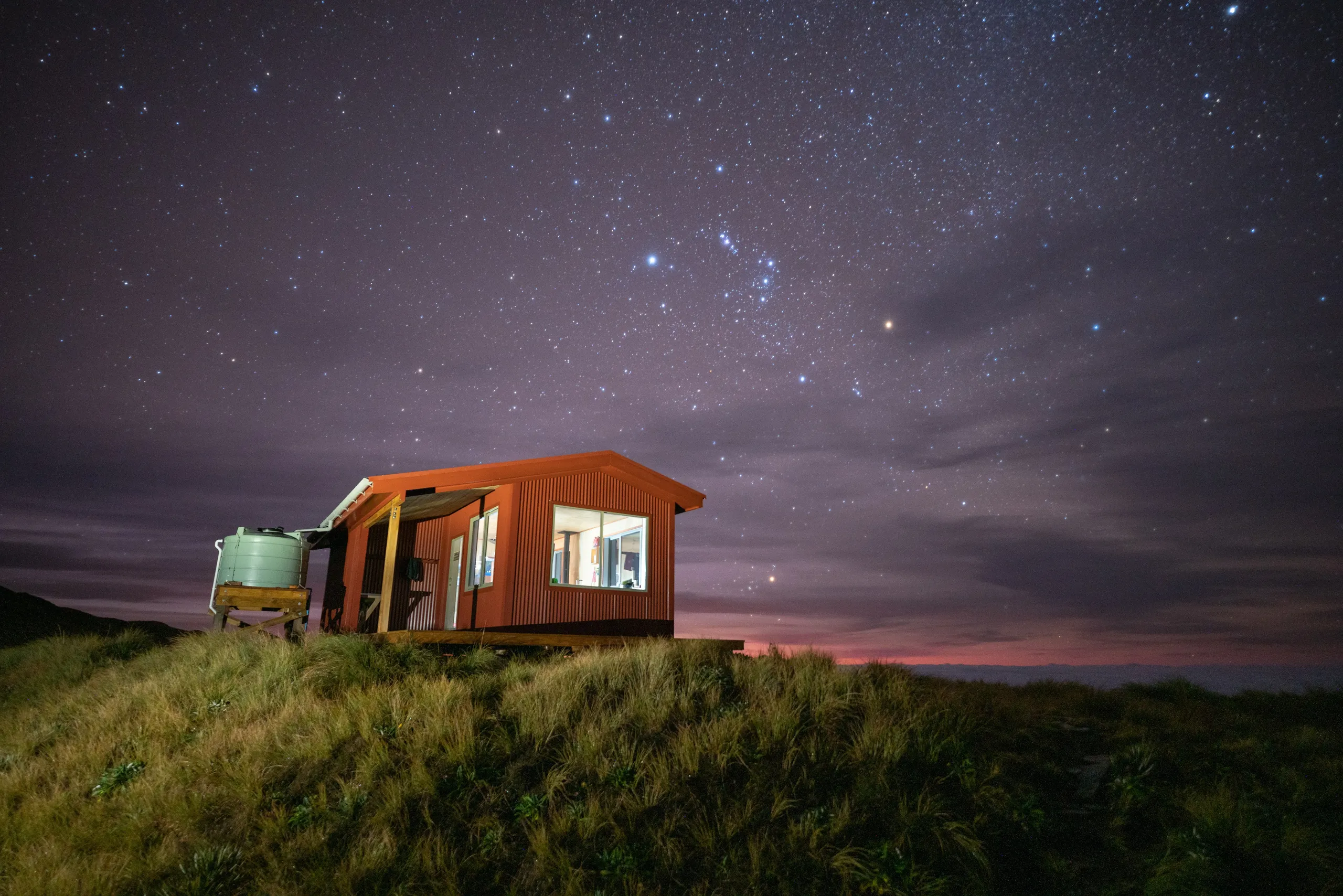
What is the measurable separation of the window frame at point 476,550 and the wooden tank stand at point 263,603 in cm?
391

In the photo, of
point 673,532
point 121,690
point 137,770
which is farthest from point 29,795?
point 673,532

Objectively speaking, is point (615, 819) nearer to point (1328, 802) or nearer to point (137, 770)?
point (137, 770)

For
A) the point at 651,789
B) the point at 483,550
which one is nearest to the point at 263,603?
the point at 483,550

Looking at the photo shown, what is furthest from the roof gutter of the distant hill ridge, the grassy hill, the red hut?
the distant hill ridge

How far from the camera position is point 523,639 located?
40.7ft

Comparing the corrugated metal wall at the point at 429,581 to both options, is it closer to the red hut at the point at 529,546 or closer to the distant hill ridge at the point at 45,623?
the red hut at the point at 529,546

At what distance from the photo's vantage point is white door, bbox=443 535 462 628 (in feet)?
53.5

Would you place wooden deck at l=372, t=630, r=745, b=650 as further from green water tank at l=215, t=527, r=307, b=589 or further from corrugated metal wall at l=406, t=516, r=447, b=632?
green water tank at l=215, t=527, r=307, b=589

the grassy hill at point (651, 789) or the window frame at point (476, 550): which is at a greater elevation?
the window frame at point (476, 550)

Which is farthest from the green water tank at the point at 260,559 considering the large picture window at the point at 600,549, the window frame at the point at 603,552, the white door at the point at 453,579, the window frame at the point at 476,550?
the window frame at the point at 603,552

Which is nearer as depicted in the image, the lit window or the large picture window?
the lit window

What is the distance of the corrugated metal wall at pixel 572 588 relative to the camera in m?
13.9

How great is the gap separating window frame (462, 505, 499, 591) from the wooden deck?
1.71 m

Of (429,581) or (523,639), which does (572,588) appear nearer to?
(523,639)
